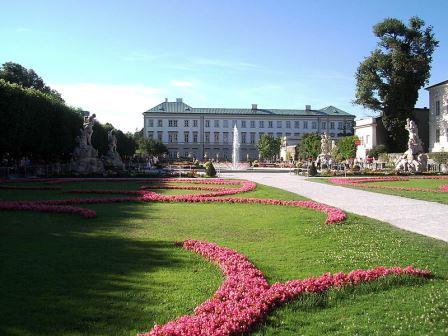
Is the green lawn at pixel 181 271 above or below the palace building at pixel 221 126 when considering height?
below

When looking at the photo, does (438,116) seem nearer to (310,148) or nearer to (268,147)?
(310,148)

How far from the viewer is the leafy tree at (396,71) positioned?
46.5m

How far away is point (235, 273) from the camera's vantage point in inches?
223

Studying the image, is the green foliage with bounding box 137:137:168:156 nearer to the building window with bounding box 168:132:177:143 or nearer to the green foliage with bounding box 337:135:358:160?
the building window with bounding box 168:132:177:143

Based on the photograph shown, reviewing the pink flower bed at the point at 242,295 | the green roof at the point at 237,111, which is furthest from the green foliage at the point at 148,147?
the pink flower bed at the point at 242,295

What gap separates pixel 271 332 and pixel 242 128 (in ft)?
324

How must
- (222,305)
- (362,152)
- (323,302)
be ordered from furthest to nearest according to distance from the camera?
1. (362,152)
2. (323,302)
3. (222,305)

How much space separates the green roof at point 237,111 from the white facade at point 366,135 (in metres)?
41.5

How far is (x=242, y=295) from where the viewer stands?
4820 mm

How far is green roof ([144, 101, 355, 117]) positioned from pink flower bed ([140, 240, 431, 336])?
9507 centimetres

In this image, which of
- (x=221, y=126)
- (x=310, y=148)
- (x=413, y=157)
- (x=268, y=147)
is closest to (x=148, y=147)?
(x=268, y=147)

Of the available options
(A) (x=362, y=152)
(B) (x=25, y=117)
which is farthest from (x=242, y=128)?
(B) (x=25, y=117)

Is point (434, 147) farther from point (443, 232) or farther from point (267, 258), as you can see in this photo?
point (267, 258)

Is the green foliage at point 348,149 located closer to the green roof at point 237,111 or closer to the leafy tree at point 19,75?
the leafy tree at point 19,75
